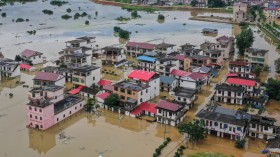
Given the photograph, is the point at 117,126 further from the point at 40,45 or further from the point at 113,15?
the point at 113,15

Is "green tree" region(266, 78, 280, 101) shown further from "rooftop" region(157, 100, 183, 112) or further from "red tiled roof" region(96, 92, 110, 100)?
"red tiled roof" region(96, 92, 110, 100)

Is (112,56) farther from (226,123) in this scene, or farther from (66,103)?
(226,123)

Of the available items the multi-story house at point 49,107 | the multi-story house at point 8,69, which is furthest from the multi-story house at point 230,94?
the multi-story house at point 8,69

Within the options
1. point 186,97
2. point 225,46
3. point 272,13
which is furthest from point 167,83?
point 272,13

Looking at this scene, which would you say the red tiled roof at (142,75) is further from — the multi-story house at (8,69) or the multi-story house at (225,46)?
the multi-story house at (225,46)

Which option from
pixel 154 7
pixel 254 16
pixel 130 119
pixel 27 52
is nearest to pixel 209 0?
pixel 154 7

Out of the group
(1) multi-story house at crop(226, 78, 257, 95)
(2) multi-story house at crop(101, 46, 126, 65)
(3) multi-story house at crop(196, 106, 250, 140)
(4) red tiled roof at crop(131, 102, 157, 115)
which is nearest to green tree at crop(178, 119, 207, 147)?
(3) multi-story house at crop(196, 106, 250, 140)
